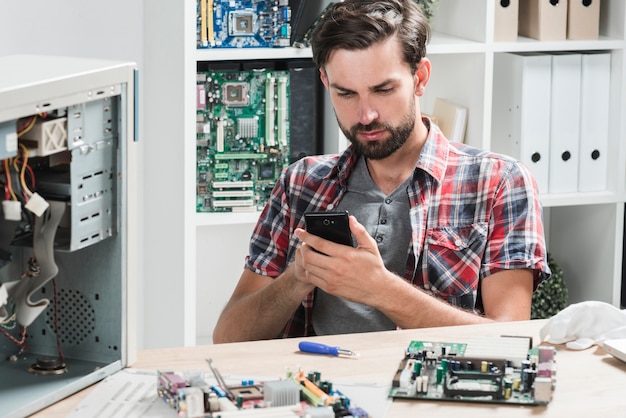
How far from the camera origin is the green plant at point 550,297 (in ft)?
→ 9.73

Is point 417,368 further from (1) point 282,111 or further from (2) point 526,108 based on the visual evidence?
(2) point 526,108

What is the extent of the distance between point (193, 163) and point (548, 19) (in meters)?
1.00

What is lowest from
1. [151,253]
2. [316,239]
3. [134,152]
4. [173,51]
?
[151,253]

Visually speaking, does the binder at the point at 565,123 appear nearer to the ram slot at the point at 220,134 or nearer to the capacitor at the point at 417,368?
the ram slot at the point at 220,134

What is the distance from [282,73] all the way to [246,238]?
23.6 inches

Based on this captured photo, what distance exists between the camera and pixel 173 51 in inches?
104

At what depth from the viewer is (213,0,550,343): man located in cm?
193

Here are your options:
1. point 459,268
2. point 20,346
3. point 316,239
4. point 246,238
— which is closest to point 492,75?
point 246,238

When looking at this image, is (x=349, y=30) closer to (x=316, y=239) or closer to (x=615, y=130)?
(x=316, y=239)

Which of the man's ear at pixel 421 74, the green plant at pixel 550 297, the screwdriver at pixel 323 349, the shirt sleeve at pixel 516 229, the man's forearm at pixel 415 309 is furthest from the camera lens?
the green plant at pixel 550 297

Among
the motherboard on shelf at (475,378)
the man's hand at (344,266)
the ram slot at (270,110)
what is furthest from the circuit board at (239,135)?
the motherboard on shelf at (475,378)

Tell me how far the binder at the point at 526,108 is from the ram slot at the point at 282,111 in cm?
61

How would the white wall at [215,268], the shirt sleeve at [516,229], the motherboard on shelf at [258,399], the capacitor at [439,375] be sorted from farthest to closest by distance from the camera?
the white wall at [215,268] < the shirt sleeve at [516,229] < the capacitor at [439,375] < the motherboard on shelf at [258,399]

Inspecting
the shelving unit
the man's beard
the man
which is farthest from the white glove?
the shelving unit
